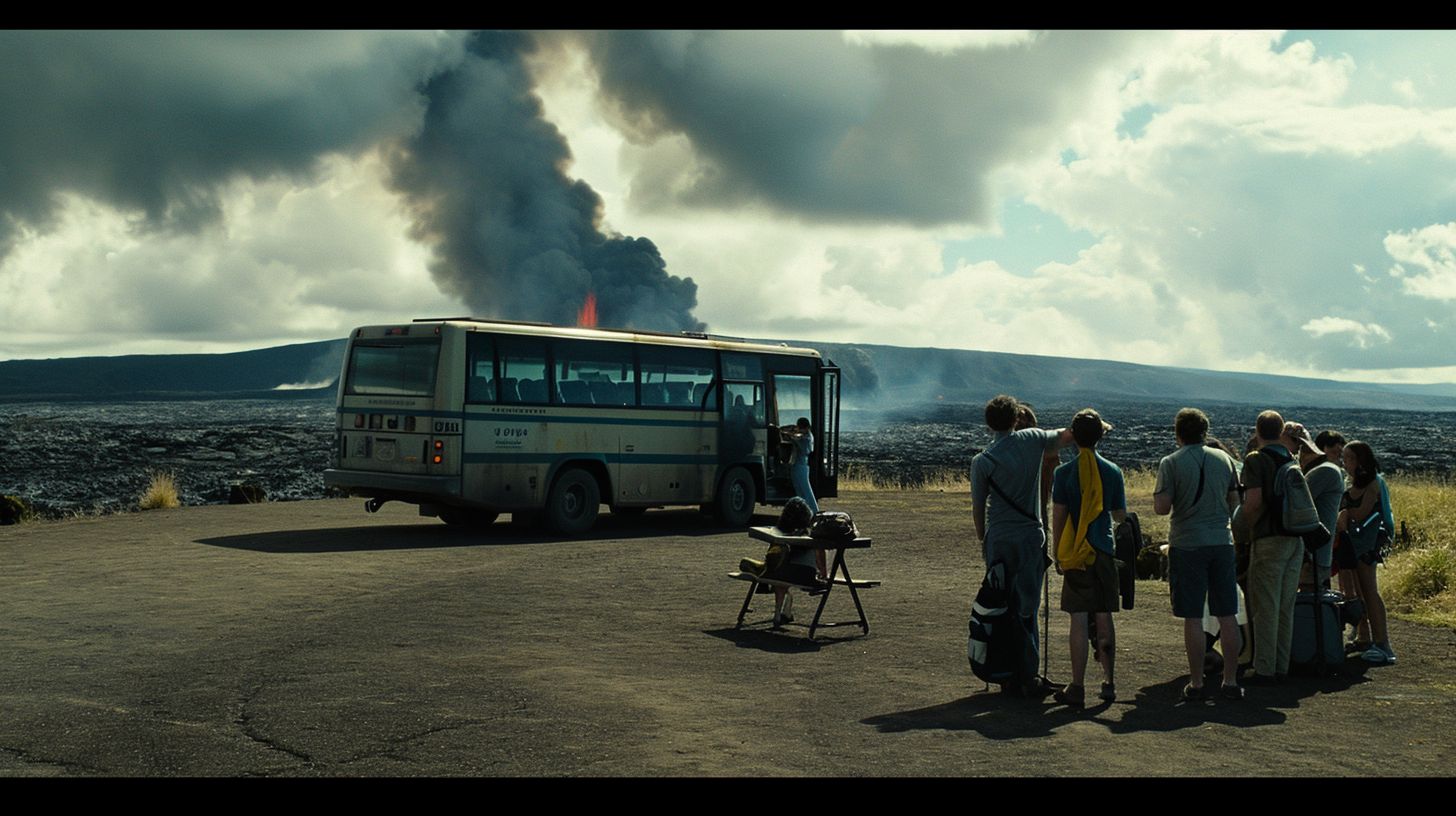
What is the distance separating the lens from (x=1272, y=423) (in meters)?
9.30

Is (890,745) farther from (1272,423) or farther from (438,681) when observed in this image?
(1272,423)

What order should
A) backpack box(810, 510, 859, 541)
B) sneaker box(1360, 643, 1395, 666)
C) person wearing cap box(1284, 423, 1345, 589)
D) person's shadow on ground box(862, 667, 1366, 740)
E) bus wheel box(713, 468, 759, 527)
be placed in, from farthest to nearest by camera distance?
bus wheel box(713, 468, 759, 527) → backpack box(810, 510, 859, 541) → sneaker box(1360, 643, 1395, 666) → person wearing cap box(1284, 423, 1345, 589) → person's shadow on ground box(862, 667, 1366, 740)

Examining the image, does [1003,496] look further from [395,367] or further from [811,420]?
[811,420]

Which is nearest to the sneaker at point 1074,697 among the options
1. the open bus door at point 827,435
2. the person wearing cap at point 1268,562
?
the person wearing cap at point 1268,562

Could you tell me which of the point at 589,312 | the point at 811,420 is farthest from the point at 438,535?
the point at 589,312

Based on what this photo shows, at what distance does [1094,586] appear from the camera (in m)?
8.64

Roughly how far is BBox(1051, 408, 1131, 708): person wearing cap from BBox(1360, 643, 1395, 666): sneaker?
2.88 metres

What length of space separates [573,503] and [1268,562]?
13.0 meters

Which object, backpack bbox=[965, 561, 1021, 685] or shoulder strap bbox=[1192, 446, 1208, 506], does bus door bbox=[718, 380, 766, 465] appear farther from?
shoulder strap bbox=[1192, 446, 1208, 506]

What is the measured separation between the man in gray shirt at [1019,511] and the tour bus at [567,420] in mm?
11454

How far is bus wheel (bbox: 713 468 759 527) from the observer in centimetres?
2322

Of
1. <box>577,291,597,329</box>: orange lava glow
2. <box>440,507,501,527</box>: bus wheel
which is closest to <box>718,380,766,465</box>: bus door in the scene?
<box>440,507,501,527</box>: bus wheel

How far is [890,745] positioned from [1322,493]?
15.0 feet

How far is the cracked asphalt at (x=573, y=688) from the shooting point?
696cm
